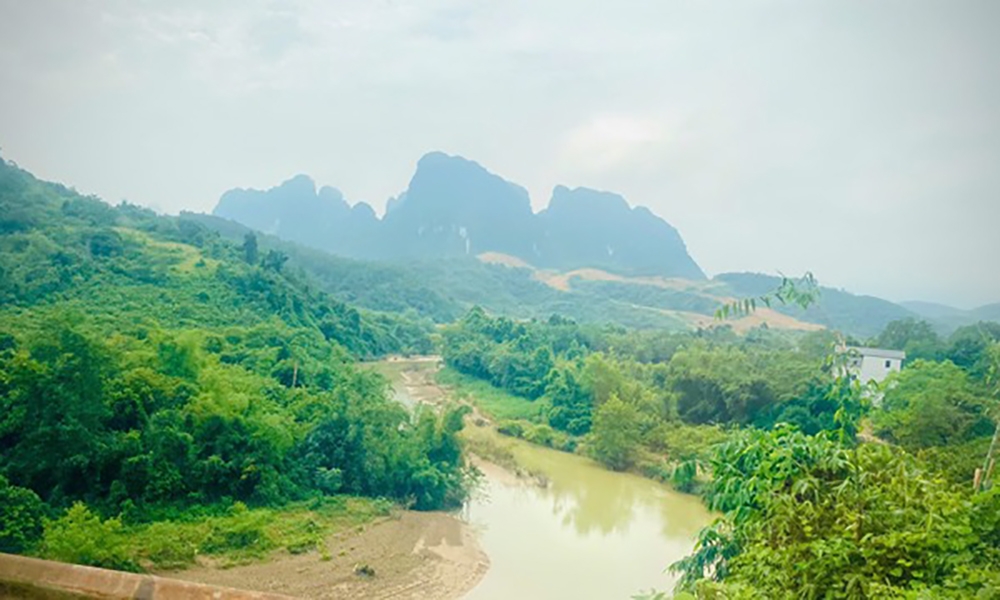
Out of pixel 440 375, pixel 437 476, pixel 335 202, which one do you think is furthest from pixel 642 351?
pixel 335 202

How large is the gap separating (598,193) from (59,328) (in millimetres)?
85682

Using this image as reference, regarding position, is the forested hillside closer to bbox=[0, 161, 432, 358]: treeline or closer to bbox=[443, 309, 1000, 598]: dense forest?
bbox=[0, 161, 432, 358]: treeline

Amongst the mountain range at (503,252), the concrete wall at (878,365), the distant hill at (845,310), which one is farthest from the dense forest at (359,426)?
A: the mountain range at (503,252)

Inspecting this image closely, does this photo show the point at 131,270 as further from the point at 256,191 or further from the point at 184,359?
the point at 256,191

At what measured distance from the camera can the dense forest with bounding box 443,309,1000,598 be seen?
2.44m

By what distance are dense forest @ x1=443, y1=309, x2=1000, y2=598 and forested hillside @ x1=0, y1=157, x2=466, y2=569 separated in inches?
213

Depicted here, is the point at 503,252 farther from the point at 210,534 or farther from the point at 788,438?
the point at 788,438

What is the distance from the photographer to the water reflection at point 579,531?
31.0 ft

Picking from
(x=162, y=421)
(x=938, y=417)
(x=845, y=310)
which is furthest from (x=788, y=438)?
(x=845, y=310)

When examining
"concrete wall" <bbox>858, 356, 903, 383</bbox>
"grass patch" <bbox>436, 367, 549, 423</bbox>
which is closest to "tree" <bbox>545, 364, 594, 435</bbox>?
"grass patch" <bbox>436, 367, 549, 423</bbox>

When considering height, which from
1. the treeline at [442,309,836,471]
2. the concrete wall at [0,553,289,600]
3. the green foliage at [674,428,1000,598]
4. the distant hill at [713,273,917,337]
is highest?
the distant hill at [713,273,917,337]

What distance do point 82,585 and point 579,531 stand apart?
10.6 metres

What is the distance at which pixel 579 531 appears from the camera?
460 inches

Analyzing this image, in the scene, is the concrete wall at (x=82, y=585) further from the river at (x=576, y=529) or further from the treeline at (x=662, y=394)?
the treeline at (x=662, y=394)
